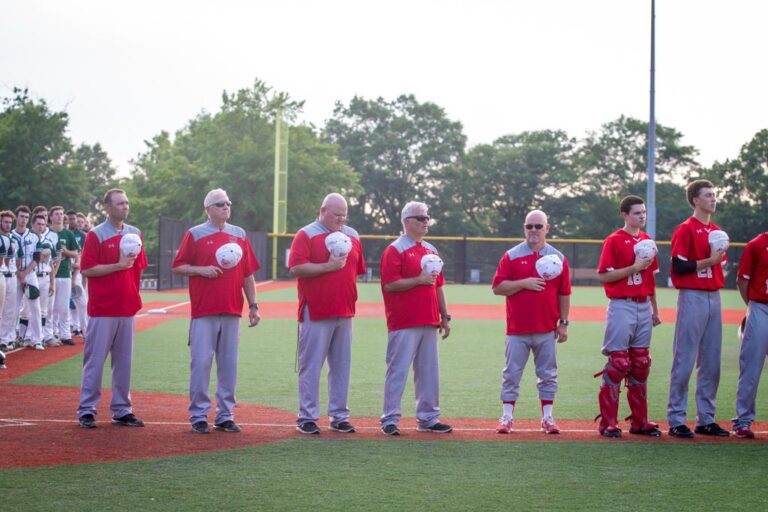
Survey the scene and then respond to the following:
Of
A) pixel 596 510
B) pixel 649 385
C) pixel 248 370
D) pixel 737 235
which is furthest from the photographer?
pixel 737 235

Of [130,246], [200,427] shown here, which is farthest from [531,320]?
[130,246]

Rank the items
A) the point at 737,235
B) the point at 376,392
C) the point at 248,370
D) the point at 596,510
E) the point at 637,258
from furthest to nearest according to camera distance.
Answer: the point at 737,235
the point at 248,370
the point at 376,392
the point at 637,258
the point at 596,510

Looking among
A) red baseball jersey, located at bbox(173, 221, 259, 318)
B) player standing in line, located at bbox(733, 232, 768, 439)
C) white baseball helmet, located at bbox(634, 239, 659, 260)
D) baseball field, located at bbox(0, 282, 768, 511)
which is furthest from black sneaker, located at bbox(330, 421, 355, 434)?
player standing in line, located at bbox(733, 232, 768, 439)

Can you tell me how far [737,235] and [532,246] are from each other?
175 feet

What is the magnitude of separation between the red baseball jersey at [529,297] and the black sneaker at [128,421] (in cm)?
334

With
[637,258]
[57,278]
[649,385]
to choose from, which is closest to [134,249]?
[637,258]

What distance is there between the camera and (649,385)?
1245cm

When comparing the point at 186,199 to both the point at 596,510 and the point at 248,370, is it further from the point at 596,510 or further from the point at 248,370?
the point at 596,510

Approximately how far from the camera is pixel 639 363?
859 centimetres

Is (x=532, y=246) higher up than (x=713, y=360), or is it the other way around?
(x=532, y=246)

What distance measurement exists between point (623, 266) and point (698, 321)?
0.81 m

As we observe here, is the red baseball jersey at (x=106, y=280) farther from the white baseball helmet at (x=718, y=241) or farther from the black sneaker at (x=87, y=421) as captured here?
the white baseball helmet at (x=718, y=241)

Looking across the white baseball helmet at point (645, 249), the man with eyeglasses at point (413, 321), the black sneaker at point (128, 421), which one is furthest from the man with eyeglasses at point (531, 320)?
the black sneaker at point (128, 421)

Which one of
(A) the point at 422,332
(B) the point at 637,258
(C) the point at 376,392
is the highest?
(B) the point at 637,258
